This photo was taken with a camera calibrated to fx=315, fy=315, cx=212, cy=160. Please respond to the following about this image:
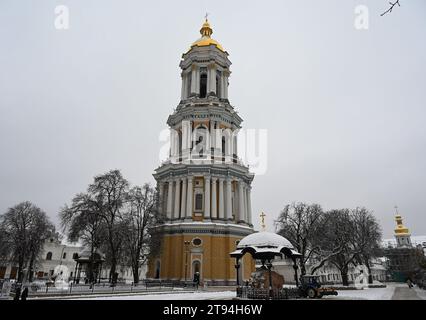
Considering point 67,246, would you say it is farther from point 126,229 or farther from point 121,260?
point 126,229

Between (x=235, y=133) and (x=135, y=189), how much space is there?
1851 cm

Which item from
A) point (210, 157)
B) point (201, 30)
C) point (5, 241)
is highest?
point (201, 30)

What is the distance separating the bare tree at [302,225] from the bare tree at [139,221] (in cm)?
1737

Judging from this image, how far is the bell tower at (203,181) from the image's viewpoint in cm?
3788

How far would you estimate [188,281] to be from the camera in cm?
3569

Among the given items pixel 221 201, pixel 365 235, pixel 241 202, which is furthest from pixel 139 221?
pixel 365 235

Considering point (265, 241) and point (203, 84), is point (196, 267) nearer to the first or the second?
point (265, 241)

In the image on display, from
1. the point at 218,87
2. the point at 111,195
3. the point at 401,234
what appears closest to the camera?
the point at 111,195

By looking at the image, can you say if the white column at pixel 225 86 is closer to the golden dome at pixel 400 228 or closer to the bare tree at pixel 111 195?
the bare tree at pixel 111 195

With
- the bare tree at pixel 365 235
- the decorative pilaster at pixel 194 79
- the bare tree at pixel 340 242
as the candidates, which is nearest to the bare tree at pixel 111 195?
the decorative pilaster at pixel 194 79

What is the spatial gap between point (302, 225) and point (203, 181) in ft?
47.5

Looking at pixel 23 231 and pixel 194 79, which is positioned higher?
pixel 194 79

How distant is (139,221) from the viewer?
3669 centimetres
